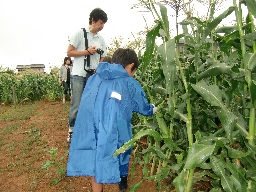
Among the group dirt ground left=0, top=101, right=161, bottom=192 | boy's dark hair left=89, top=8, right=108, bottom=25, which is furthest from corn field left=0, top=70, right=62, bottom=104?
boy's dark hair left=89, top=8, right=108, bottom=25

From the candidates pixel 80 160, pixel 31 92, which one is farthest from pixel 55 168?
pixel 31 92

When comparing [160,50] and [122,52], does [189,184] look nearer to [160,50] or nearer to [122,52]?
[160,50]

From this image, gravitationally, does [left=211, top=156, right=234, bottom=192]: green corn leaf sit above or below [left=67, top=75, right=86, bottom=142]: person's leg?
below

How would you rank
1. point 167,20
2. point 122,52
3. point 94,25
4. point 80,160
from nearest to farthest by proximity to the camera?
point 167,20, point 80,160, point 122,52, point 94,25

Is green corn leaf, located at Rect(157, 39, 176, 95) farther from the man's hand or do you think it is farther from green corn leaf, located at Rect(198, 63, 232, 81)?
the man's hand

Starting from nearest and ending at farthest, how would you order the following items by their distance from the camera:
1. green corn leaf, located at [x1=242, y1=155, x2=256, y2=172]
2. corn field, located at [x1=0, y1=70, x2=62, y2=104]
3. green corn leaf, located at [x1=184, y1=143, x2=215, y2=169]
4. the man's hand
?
1. green corn leaf, located at [x1=184, y1=143, x2=215, y2=169]
2. green corn leaf, located at [x1=242, y1=155, x2=256, y2=172]
3. the man's hand
4. corn field, located at [x1=0, y1=70, x2=62, y2=104]

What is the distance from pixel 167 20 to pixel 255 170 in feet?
3.66

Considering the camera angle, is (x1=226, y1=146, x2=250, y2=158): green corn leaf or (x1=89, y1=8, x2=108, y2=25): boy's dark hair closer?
(x1=226, y1=146, x2=250, y2=158): green corn leaf

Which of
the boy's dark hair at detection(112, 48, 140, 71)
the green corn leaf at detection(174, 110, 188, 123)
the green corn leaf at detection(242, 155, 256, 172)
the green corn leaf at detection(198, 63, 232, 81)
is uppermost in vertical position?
the boy's dark hair at detection(112, 48, 140, 71)

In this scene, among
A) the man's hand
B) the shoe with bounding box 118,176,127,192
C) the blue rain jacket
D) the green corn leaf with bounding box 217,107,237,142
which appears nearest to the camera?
the green corn leaf with bounding box 217,107,237,142

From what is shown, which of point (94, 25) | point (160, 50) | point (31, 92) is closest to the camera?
point (160, 50)

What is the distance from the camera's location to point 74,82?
12.3 feet

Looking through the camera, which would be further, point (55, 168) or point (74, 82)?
point (74, 82)

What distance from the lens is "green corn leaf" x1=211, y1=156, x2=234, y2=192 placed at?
1.70 m
